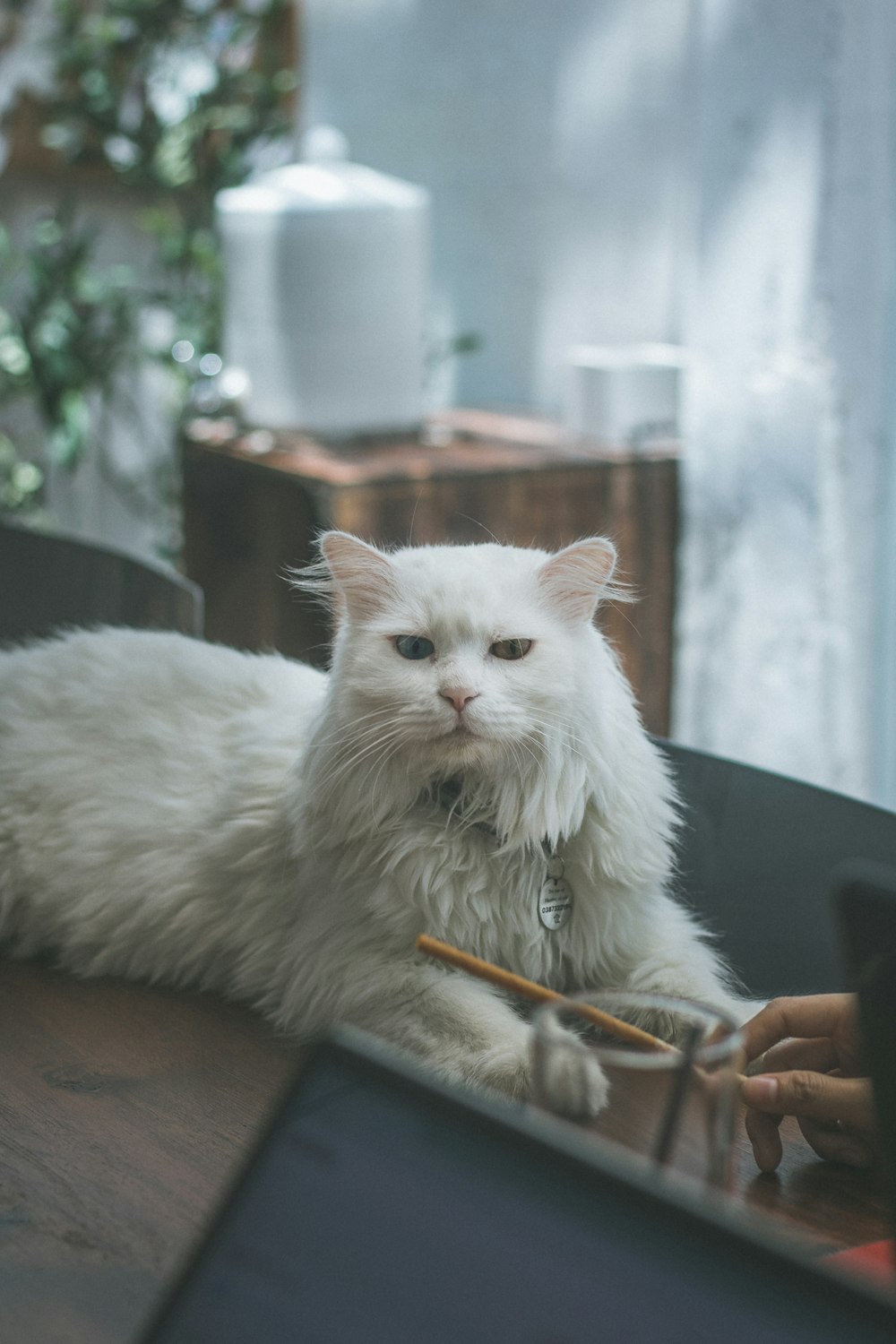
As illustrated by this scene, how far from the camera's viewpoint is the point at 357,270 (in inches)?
91.0

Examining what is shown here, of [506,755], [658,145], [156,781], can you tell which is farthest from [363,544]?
[658,145]

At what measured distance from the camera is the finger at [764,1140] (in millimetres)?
687

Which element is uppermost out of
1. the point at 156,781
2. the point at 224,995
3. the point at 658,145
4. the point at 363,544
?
the point at 658,145

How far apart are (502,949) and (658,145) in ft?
6.91

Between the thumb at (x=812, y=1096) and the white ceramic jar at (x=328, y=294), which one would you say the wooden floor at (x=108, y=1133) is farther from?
the white ceramic jar at (x=328, y=294)

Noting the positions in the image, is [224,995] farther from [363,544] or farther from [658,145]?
[658,145]

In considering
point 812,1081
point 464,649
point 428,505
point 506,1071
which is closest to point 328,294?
point 428,505

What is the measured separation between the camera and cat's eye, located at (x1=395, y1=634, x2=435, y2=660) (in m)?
0.89

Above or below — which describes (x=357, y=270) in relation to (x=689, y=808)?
A: above

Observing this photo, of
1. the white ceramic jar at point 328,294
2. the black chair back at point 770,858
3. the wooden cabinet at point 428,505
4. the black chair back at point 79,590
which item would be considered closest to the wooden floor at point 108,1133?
the black chair back at point 770,858

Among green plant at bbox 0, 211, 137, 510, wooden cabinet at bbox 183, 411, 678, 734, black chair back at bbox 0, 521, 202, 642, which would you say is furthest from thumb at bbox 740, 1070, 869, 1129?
green plant at bbox 0, 211, 137, 510

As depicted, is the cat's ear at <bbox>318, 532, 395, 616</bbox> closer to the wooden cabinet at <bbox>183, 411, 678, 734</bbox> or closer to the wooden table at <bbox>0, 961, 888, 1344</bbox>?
the wooden table at <bbox>0, 961, 888, 1344</bbox>

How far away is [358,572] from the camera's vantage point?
0.92 metres

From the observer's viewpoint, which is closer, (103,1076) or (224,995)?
(103,1076)
